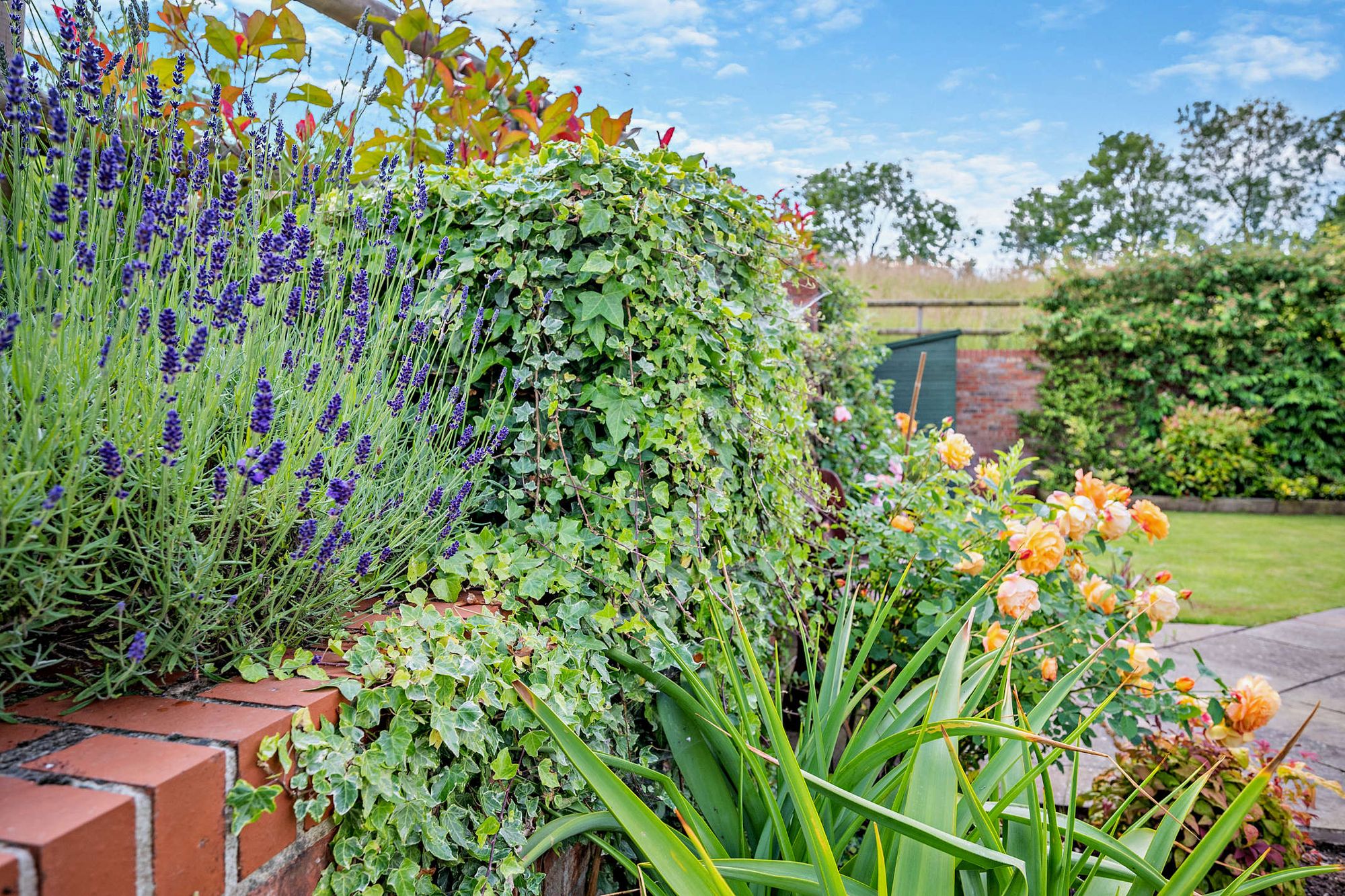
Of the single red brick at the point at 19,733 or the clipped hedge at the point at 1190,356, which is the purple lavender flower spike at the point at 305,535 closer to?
the single red brick at the point at 19,733

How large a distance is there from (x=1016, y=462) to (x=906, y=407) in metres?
6.15

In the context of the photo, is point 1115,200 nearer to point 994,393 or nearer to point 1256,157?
point 1256,157

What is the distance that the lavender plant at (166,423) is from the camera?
0.87 m

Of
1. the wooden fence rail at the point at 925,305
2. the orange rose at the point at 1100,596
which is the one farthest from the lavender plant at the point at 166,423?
the wooden fence rail at the point at 925,305

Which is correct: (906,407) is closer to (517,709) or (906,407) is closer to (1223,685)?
(1223,685)

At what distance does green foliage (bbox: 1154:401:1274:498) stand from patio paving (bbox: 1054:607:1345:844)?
5.04 m

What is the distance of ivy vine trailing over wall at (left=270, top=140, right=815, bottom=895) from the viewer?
3.59 ft

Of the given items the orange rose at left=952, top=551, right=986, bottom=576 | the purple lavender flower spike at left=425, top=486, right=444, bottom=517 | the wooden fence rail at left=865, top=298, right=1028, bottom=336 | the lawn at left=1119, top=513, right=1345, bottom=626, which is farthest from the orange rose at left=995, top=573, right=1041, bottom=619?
the wooden fence rail at left=865, top=298, right=1028, bottom=336

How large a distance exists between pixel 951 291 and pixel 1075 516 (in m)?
12.6

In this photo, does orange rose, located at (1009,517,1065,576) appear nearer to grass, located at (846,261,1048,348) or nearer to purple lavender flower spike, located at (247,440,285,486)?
purple lavender flower spike, located at (247,440,285,486)

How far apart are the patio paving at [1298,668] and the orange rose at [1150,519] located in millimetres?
650

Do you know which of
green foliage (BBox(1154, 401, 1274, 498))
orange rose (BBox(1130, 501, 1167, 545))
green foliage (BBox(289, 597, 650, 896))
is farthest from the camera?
green foliage (BBox(1154, 401, 1274, 498))

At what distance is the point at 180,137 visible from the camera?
1209 millimetres

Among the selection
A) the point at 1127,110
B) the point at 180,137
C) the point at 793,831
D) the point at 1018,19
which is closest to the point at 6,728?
the point at 180,137
